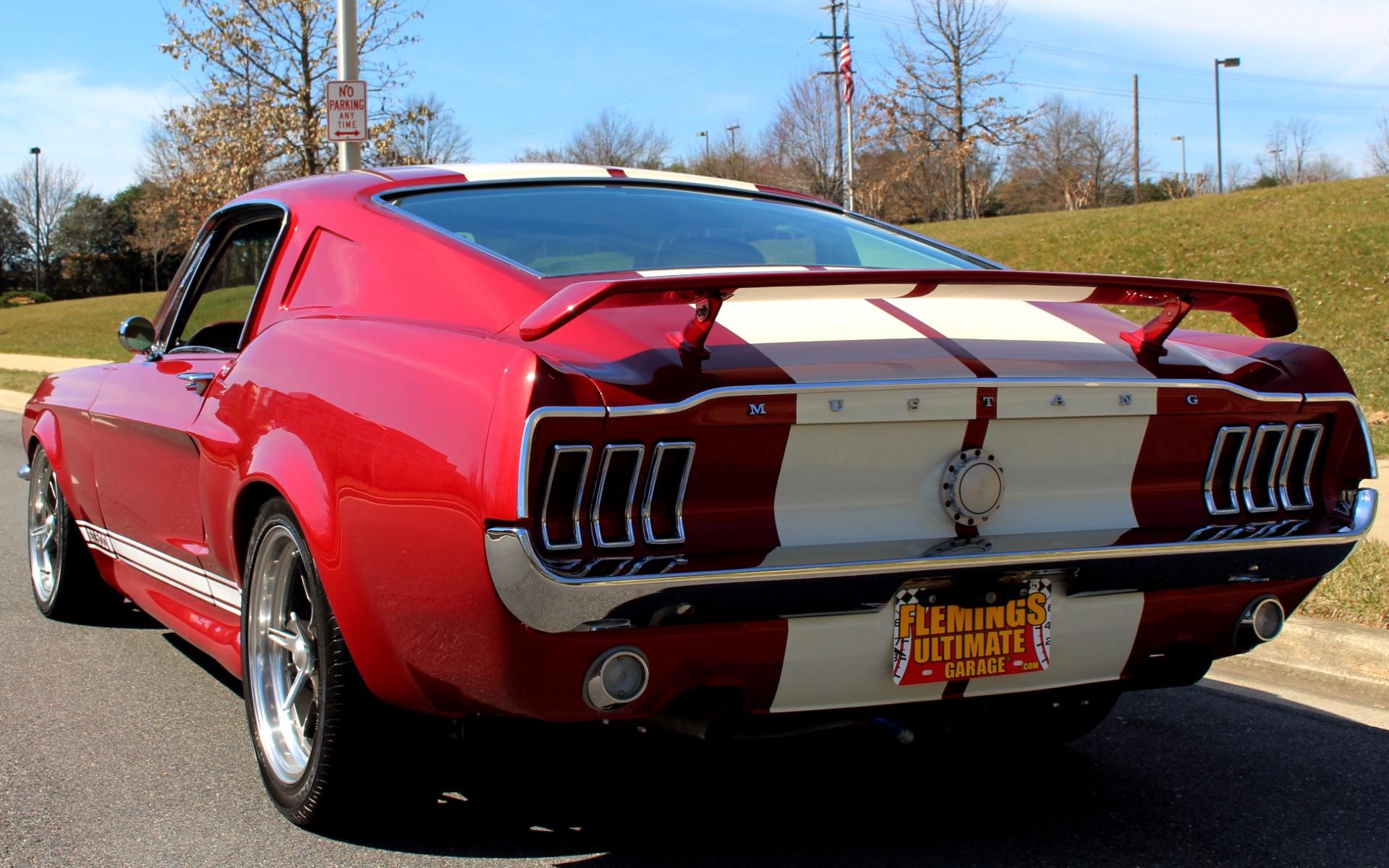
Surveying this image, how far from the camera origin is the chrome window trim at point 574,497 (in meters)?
2.39

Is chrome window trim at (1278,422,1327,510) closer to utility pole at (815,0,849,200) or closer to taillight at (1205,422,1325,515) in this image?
taillight at (1205,422,1325,515)

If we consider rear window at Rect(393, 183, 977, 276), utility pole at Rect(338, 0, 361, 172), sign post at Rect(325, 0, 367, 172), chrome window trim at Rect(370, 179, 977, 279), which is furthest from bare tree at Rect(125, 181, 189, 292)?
rear window at Rect(393, 183, 977, 276)

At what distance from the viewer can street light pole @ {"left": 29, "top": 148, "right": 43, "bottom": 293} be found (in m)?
70.3

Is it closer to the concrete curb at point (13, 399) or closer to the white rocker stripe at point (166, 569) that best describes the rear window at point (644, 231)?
the white rocker stripe at point (166, 569)

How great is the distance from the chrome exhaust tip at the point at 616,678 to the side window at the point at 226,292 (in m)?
1.91

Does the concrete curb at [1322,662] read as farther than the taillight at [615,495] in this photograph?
Yes

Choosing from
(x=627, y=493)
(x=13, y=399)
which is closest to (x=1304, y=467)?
(x=627, y=493)

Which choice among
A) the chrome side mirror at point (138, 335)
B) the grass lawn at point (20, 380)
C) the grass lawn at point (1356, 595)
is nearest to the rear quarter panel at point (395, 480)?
the chrome side mirror at point (138, 335)

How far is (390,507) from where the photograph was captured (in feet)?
8.66

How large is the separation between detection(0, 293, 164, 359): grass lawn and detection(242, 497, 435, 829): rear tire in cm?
2161

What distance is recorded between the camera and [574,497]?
96.1 inches

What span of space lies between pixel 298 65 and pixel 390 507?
23.5 m

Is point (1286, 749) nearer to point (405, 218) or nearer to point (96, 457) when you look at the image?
point (405, 218)

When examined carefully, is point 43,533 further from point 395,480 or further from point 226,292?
point 395,480
